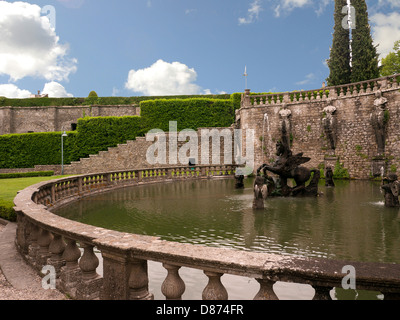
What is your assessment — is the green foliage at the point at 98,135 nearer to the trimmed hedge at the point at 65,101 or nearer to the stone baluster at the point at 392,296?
the trimmed hedge at the point at 65,101

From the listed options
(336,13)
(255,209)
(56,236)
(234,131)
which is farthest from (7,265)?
(336,13)

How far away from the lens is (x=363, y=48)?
88.9ft

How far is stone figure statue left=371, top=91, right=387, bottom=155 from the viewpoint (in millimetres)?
19969

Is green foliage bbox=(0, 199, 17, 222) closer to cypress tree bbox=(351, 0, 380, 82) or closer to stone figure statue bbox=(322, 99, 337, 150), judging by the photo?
stone figure statue bbox=(322, 99, 337, 150)

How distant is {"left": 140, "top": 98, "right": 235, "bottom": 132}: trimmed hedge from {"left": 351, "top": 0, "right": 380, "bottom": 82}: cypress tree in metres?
13.7

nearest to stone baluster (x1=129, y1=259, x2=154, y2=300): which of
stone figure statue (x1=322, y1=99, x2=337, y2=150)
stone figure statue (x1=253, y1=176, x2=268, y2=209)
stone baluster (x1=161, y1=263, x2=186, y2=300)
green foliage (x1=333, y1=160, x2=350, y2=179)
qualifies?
stone baluster (x1=161, y1=263, x2=186, y2=300)

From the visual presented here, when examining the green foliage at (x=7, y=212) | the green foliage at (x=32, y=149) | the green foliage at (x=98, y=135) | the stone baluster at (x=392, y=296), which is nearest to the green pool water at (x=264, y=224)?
the green foliage at (x=7, y=212)

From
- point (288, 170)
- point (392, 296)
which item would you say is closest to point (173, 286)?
point (392, 296)

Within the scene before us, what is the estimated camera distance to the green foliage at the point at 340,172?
73.2 feet

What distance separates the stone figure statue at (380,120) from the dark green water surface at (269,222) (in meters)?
8.56

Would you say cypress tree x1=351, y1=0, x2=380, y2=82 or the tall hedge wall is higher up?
cypress tree x1=351, y1=0, x2=380, y2=82

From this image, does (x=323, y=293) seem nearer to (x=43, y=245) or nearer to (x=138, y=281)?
(x=138, y=281)

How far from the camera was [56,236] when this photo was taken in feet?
13.1

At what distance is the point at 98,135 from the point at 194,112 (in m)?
11.4
